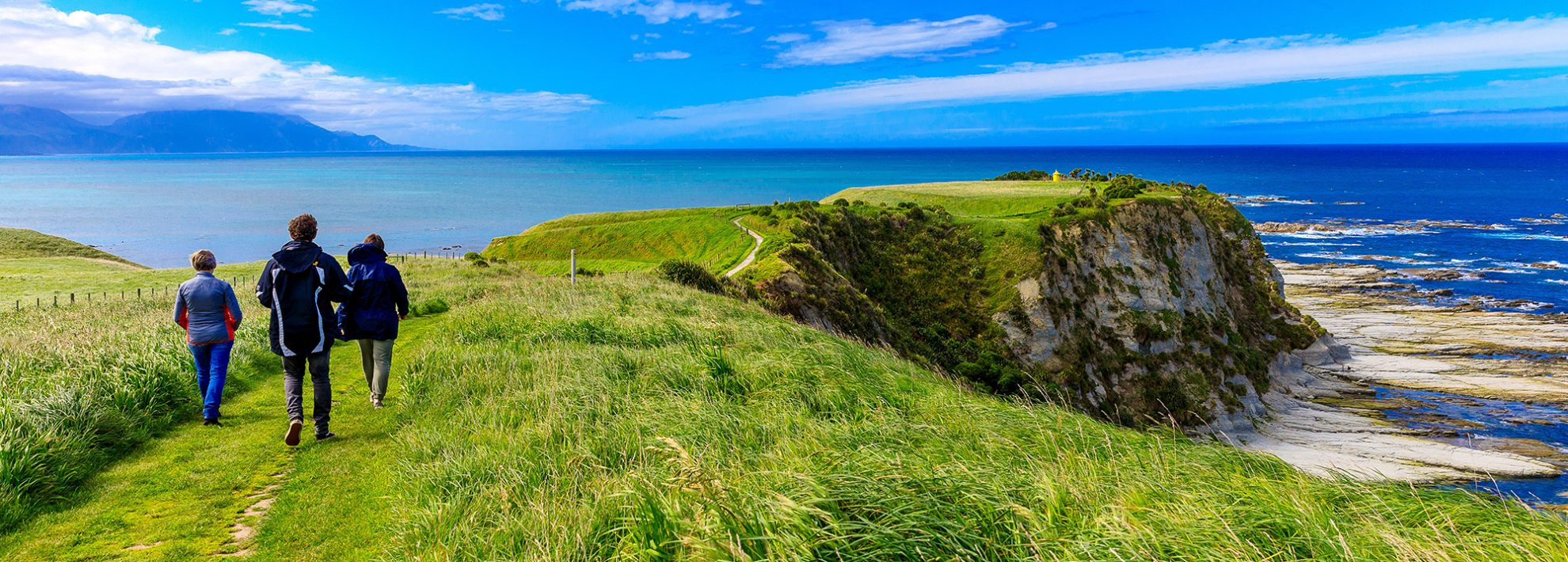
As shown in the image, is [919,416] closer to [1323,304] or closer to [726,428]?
[726,428]

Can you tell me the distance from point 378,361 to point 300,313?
1.76 metres

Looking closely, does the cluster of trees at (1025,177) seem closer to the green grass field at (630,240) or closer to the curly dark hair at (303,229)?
the green grass field at (630,240)

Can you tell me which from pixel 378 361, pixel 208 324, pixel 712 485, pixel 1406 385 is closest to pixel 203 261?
pixel 208 324

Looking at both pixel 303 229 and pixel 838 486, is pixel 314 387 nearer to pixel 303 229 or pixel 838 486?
pixel 303 229

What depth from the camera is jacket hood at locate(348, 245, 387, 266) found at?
36.1ft

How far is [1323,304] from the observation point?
79.4 metres

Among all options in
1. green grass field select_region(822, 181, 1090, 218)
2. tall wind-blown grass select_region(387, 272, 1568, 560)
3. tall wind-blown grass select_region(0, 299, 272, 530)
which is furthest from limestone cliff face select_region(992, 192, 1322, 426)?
tall wind-blown grass select_region(0, 299, 272, 530)

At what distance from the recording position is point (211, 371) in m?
10.7

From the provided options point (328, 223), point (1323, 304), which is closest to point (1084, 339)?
point (1323, 304)

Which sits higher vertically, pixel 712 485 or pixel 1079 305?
pixel 712 485

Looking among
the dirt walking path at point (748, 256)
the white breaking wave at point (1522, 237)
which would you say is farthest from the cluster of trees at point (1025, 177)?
the white breaking wave at point (1522, 237)

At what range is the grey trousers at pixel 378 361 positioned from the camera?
11312 mm

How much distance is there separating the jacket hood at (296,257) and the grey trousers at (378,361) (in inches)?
72.2

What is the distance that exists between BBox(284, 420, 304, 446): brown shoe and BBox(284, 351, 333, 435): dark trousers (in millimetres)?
89
